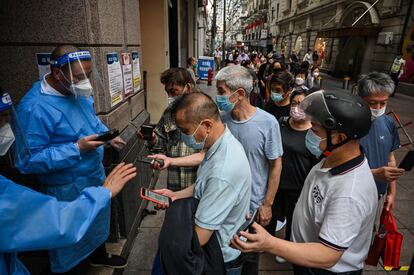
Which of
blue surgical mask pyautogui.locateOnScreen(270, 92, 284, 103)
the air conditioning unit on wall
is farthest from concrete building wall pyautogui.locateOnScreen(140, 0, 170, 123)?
the air conditioning unit on wall

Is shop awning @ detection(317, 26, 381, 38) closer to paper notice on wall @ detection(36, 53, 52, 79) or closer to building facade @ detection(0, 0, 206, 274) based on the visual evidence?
building facade @ detection(0, 0, 206, 274)

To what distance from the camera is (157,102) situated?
281 inches

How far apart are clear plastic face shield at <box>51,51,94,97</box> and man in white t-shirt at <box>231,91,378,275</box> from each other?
1586 millimetres

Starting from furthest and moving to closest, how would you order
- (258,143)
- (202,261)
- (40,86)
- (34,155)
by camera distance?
1. (258,143)
2. (40,86)
3. (34,155)
4. (202,261)

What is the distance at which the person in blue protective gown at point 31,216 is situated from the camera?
1129mm

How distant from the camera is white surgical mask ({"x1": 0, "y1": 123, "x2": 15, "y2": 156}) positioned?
129 centimetres

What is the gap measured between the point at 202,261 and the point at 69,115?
4.79 feet

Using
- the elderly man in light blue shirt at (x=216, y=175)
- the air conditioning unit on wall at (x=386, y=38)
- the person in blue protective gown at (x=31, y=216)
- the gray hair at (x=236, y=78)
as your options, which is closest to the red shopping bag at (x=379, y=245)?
the elderly man in light blue shirt at (x=216, y=175)

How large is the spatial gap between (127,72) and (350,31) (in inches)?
706

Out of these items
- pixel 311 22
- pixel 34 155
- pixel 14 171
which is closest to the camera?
pixel 34 155

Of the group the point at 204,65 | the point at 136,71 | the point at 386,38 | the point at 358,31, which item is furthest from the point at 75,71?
the point at 358,31

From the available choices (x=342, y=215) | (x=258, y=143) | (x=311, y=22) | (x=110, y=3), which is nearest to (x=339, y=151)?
(x=342, y=215)

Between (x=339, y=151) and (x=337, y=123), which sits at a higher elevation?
(x=337, y=123)

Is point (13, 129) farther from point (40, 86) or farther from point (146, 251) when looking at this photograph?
point (146, 251)
